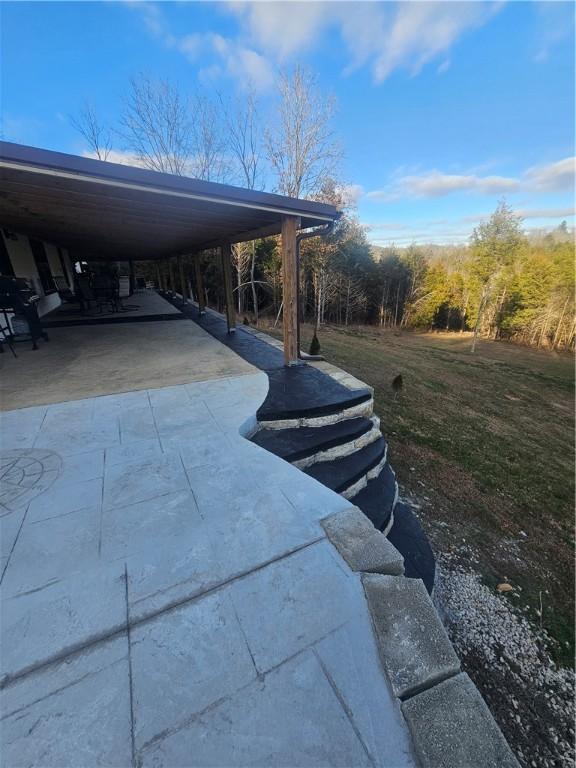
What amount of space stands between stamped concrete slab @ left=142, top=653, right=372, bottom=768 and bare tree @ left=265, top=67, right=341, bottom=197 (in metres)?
15.1

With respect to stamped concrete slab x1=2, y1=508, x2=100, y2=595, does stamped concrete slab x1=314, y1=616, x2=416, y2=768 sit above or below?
below

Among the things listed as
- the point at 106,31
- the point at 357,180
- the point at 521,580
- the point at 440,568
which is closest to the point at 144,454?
the point at 440,568

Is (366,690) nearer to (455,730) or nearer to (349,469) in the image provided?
(455,730)

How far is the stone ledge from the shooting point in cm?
163

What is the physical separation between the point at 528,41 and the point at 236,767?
34.2 ft

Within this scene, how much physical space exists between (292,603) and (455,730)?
0.71 m

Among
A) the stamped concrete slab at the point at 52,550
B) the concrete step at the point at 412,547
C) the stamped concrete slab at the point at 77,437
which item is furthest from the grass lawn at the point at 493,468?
the stamped concrete slab at the point at 77,437

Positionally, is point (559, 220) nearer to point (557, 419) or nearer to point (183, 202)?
point (557, 419)

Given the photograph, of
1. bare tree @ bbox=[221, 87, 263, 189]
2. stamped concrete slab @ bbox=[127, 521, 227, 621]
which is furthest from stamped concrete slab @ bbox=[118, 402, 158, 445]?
bare tree @ bbox=[221, 87, 263, 189]

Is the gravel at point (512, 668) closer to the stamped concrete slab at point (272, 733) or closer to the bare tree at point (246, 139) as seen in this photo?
the stamped concrete slab at point (272, 733)

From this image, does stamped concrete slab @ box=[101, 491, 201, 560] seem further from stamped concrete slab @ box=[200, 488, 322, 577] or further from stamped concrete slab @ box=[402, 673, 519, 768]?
stamped concrete slab @ box=[402, 673, 519, 768]

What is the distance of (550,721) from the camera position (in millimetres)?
2275

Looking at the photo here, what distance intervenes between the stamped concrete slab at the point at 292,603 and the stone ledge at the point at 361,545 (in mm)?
82

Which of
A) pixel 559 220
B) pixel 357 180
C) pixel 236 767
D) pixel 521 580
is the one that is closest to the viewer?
pixel 236 767
